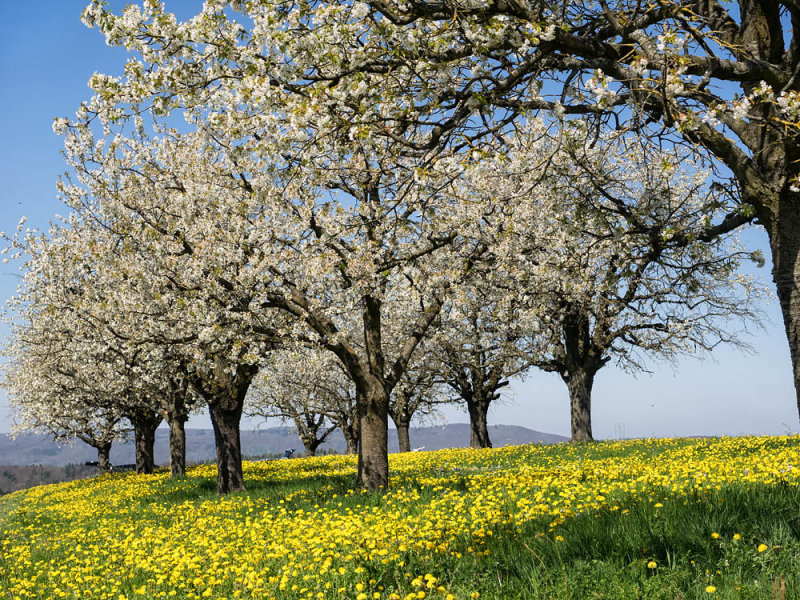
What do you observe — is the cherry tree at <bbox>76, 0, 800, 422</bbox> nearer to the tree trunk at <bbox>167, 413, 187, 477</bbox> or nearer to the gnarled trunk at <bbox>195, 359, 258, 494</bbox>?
the gnarled trunk at <bbox>195, 359, 258, 494</bbox>

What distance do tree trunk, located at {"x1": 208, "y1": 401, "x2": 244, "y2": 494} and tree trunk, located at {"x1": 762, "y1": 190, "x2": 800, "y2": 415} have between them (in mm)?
15070

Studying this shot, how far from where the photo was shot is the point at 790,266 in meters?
6.29

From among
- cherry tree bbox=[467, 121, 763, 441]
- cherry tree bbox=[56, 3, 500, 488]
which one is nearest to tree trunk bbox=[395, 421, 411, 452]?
cherry tree bbox=[467, 121, 763, 441]

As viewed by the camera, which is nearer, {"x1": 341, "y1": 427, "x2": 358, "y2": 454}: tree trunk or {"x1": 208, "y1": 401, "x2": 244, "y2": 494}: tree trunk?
→ {"x1": 208, "y1": 401, "x2": 244, "y2": 494}: tree trunk

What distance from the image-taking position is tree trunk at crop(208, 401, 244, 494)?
18.2 m

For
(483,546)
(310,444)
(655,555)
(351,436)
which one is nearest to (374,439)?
(483,546)

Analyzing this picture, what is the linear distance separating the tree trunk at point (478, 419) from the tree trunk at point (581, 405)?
27.4ft

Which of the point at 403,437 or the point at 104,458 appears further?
the point at 104,458

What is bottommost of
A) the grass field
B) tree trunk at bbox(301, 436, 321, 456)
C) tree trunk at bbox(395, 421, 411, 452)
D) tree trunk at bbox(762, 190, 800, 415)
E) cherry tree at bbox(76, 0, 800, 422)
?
tree trunk at bbox(301, 436, 321, 456)

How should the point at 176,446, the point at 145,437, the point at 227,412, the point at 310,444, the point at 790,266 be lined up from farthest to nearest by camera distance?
the point at 310,444
the point at 145,437
the point at 176,446
the point at 227,412
the point at 790,266

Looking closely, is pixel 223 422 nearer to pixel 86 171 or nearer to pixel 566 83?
pixel 86 171

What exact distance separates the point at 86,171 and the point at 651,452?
57.7 ft

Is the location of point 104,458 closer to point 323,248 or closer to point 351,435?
point 351,435

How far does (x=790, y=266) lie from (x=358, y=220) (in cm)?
680
